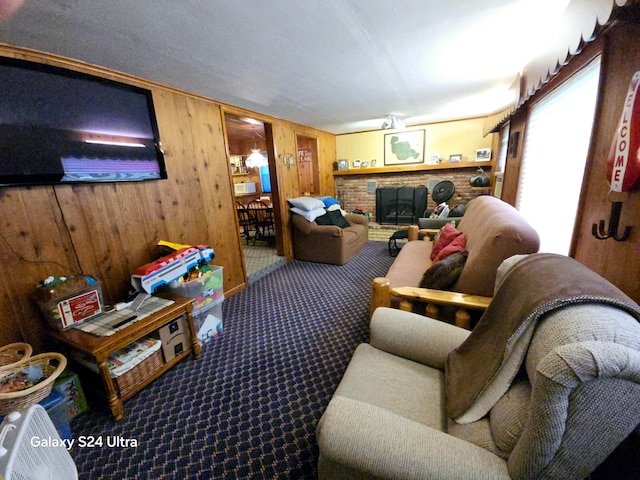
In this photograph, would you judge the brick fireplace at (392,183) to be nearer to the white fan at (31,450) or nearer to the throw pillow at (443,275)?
the throw pillow at (443,275)

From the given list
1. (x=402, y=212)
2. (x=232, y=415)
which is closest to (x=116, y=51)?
(x=232, y=415)

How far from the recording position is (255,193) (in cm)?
662

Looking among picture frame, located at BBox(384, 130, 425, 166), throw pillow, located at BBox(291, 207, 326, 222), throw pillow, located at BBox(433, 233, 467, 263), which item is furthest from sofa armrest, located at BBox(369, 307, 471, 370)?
picture frame, located at BBox(384, 130, 425, 166)

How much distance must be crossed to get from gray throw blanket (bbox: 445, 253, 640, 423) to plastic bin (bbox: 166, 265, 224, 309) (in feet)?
6.01

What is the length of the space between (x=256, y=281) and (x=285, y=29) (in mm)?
2653

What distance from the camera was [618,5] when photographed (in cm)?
79

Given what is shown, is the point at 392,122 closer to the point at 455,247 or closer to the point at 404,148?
the point at 404,148

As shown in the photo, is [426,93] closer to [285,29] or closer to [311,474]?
[285,29]

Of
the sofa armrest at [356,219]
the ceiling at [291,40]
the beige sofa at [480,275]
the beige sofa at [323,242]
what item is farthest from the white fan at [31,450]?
the sofa armrest at [356,219]

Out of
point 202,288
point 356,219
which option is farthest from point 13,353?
point 356,219

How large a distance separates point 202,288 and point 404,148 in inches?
194

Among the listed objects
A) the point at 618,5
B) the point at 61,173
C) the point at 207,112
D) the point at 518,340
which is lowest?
the point at 518,340

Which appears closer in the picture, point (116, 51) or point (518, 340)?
point (518, 340)

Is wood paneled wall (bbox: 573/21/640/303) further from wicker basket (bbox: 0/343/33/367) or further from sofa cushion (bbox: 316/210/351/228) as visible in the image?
sofa cushion (bbox: 316/210/351/228)
